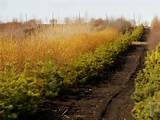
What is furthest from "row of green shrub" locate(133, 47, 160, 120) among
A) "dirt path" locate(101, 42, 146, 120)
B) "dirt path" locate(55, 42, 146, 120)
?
"dirt path" locate(55, 42, 146, 120)

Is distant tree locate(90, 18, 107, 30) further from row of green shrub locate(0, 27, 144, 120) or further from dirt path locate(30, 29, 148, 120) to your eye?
→ dirt path locate(30, 29, 148, 120)

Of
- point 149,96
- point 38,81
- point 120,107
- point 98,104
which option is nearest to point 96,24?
point 98,104

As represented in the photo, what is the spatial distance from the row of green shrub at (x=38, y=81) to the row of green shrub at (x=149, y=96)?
180 centimetres

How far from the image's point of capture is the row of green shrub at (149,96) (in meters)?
7.84

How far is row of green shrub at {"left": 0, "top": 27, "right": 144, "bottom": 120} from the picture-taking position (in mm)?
8507

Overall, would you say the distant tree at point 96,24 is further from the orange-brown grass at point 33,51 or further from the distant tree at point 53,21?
the orange-brown grass at point 33,51

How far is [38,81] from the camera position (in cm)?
1099

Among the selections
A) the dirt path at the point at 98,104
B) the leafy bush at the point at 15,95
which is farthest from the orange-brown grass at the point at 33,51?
the leafy bush at the point at 15,95

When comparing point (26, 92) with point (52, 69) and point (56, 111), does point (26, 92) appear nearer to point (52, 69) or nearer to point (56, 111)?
point (56, 111)

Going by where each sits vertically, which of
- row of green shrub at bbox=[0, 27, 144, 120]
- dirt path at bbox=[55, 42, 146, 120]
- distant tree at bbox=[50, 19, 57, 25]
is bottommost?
dirt path at bbox=[55, 42, 146, 120]

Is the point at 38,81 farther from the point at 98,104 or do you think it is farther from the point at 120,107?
the point at 120,107

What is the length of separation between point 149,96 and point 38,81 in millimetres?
2691

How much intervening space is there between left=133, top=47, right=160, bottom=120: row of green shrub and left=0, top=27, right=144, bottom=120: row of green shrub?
180 centimetres

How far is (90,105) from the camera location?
37.4 feet
